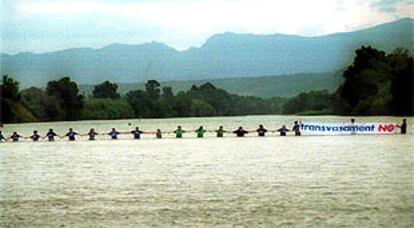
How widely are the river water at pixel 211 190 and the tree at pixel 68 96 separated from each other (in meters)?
90.1

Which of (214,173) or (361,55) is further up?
(361,55)

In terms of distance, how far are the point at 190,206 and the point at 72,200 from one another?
453cm

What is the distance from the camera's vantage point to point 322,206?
1033 inches

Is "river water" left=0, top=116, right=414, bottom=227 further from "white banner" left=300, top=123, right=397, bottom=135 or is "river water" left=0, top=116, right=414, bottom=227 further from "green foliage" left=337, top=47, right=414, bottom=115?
"green foliage" left=337, top=47, right=414, bottom=115

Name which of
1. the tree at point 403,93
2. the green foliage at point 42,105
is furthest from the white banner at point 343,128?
the green foliage at point 42,105

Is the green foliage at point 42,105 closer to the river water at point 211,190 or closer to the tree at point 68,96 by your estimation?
the tree at point 68,96

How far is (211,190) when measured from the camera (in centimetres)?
3172

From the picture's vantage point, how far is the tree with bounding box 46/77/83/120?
142875 millimetres

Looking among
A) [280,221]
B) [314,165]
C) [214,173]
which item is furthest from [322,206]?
[314,165]

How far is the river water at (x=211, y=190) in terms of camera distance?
24250 millimetres

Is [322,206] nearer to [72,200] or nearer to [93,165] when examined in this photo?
[72,200]

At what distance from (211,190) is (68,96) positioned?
117 m

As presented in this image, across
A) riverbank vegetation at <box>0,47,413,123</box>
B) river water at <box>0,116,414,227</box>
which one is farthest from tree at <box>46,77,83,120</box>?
river water at <box>0,116,414,227</box>

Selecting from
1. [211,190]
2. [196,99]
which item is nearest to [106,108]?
[196,99]
